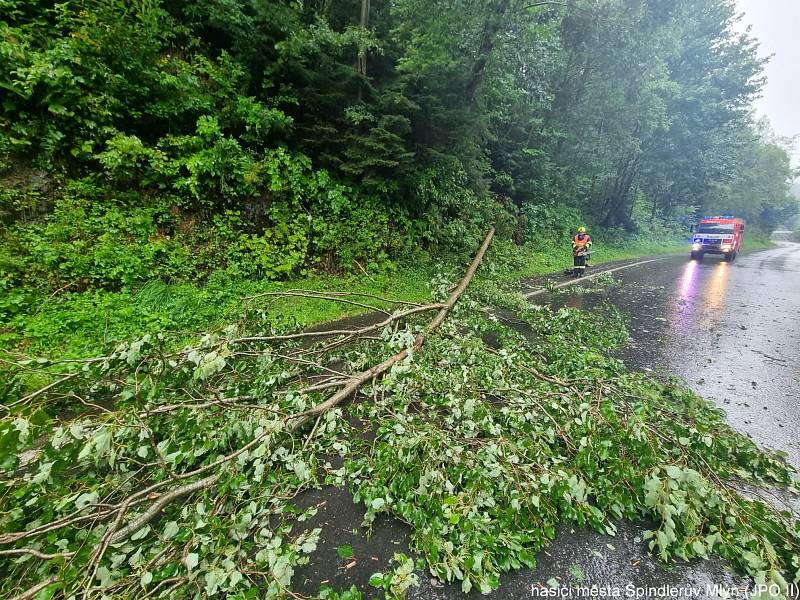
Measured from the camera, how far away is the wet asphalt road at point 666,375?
1882 mm

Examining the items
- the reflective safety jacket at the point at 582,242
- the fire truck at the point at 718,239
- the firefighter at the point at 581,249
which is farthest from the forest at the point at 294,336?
the fire truck at the point at 718,239

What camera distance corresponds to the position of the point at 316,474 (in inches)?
101

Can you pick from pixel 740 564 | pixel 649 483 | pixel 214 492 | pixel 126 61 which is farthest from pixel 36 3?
pixel 740 564

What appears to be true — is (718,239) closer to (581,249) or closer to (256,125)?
(581,249)

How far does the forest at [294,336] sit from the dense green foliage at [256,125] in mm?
54

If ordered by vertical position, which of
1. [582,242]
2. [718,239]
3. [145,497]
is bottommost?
[145,497]

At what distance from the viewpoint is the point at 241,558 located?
1.82m

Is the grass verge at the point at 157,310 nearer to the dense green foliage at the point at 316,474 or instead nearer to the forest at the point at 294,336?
the forest at the point at 294,336

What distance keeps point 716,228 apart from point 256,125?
2372cm

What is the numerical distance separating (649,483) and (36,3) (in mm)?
9883

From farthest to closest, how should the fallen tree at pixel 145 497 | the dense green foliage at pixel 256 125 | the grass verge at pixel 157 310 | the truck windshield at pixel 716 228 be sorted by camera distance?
the truck windshield at pixel 716 228 < the dense green foliage at pixel 256 125 < the grass verge at pixel 157 310 < the fallen tree at pixel 145 497

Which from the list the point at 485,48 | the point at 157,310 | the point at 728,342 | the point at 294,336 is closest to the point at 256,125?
the point at 157,310

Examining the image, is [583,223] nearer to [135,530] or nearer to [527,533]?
[527,533]

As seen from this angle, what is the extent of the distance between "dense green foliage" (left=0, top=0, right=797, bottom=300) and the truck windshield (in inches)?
399
